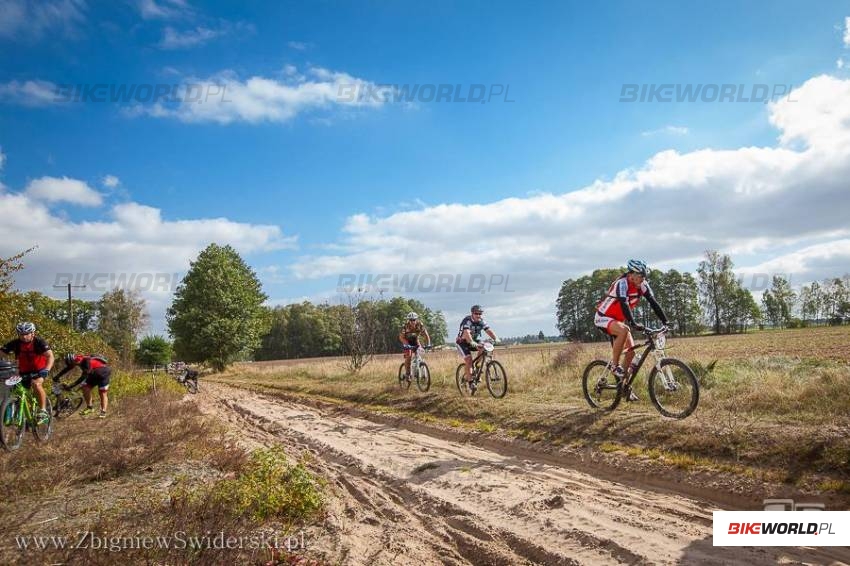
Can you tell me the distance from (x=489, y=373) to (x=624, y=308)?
194 inches

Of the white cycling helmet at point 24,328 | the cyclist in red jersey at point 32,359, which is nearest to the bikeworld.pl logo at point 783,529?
the cyclist in red jersey at point 32,359

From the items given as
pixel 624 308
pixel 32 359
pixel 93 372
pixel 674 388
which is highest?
pixel 624 308

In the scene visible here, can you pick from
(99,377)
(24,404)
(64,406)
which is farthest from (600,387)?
(64,406)

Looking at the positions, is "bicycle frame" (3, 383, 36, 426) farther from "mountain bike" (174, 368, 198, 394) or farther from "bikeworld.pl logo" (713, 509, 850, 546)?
"mountain bike" (174, 368, 198, 394)

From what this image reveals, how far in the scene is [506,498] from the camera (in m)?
5.41

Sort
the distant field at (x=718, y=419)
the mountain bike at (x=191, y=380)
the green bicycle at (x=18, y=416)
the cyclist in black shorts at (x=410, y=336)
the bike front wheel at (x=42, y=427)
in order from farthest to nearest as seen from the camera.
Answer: the mountain bike at (x=191, y=380)
the cyclist in black shorts at (x=410, y=336)
the bike front wheel at (x=42, y=427)
the green bicycle at (x=18, y=416)
the distant field at (x=718, y=419)

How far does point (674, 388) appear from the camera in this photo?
26.0 ft

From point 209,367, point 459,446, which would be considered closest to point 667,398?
point 459,446

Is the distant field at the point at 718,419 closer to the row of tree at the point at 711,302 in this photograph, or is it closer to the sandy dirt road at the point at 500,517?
the sandy dirt road at the point at 500,517

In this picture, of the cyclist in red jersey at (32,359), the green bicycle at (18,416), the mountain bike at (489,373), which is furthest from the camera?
the mountain bike at (489,373)

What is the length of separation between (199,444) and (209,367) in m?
43.4

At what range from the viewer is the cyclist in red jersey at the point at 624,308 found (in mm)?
8234

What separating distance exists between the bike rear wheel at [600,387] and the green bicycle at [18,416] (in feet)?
31.6

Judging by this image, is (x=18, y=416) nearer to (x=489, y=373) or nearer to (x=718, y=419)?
(x=489, y=373)
